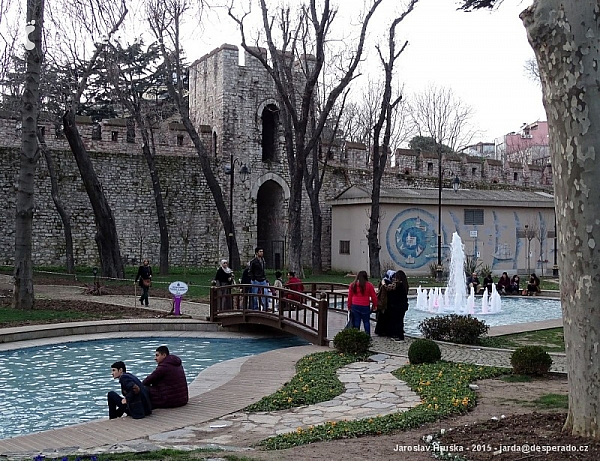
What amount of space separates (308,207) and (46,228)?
1339 cm

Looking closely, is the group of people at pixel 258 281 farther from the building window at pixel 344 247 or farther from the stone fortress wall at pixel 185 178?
the building window at pixel 344 247

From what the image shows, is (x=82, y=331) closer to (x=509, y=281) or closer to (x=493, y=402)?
(x=493, y=402)

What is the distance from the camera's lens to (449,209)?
119ft

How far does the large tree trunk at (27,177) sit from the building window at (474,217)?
23550mm

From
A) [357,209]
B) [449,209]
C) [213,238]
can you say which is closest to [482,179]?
[449,209]

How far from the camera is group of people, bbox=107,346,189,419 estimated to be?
8.73 metres

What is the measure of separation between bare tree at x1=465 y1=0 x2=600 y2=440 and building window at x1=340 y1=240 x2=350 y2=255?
99.2ft

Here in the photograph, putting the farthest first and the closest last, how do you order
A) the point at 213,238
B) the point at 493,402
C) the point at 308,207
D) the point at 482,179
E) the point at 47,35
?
the point at 482,179, the point at 308,207, the point at 213,238, the point at 47,35, the point at 493,402

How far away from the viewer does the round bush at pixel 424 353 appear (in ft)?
38.4

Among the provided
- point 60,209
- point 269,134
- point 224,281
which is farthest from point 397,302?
point 269,134

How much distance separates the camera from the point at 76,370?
13.1 meters

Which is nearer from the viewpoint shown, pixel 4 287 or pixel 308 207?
pixel 4 287

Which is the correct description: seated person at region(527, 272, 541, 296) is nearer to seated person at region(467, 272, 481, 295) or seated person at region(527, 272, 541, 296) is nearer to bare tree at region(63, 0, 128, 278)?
seated person at region(467, 272, 481, 295)

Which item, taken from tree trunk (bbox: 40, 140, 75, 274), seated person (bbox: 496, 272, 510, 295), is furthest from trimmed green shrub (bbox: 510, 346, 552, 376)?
tree trunk (bbox: 40, 140, 75, 274)
